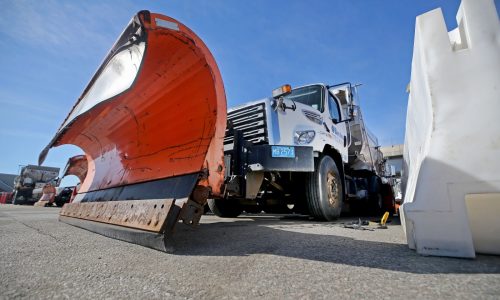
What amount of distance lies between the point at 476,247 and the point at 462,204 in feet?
1.30

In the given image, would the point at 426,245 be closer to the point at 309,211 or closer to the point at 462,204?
the point at 462,204

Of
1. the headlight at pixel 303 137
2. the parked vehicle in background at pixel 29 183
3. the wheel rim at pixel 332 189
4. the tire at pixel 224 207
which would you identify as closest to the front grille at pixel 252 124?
the headlight at pixel 303 137

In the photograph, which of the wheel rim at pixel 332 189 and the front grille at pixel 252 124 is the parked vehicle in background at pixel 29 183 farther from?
the wheel rim at pixel 332 189

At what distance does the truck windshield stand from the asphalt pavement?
9.93 feet

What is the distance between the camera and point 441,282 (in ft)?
3.72

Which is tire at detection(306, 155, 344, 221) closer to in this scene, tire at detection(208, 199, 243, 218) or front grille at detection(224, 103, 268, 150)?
front grille at detection(224, 103, 268, 150)

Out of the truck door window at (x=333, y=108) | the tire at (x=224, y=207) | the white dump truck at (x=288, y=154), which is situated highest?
the truck door window at (x=333, y=108)

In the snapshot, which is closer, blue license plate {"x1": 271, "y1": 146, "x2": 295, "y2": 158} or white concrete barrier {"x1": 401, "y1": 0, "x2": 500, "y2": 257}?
white concrete barrier {"x1": 401, "y1": 0, "x2": 500, "y2": 257}

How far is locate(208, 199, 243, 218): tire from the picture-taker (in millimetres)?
5098

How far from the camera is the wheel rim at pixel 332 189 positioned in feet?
13.4

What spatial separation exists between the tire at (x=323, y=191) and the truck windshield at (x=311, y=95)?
1.03 m

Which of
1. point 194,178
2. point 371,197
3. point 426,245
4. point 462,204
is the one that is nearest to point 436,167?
point 462,204

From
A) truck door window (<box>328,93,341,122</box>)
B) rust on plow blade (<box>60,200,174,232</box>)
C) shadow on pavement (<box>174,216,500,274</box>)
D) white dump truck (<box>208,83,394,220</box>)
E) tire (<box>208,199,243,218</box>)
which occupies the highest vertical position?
truck door window (<box>328,93,341,122</box>)

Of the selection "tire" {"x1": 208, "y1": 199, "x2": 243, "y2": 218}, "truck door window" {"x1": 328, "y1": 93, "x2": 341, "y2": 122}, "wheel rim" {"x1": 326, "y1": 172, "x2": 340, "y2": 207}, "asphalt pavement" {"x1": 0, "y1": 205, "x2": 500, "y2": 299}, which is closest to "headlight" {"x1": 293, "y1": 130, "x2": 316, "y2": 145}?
"wheel rim" {"x1": 326, "y1": 172, "x2": 340, "y2": 207}
